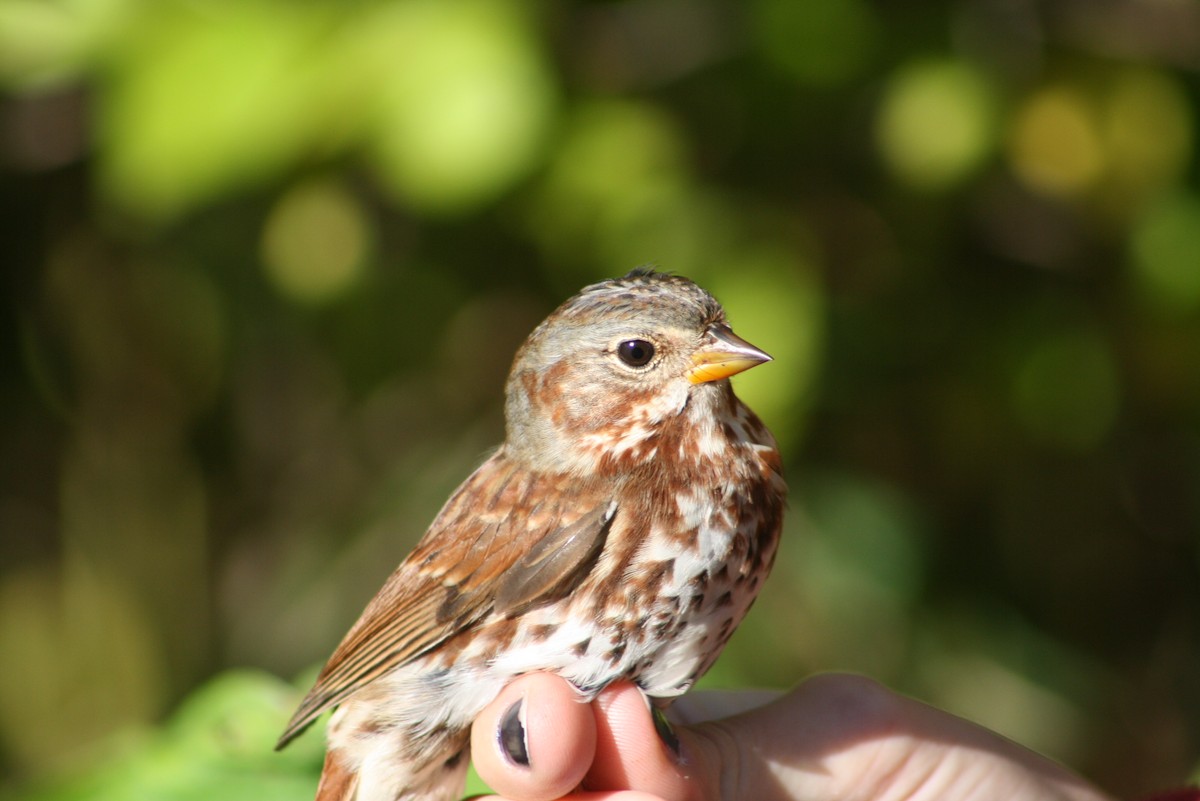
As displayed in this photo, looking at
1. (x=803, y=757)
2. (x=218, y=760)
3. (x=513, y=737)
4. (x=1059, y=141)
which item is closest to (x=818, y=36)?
(x=1059, y=141)

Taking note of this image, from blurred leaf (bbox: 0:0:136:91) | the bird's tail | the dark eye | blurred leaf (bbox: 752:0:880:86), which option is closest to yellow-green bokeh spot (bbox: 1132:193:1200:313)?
blurred leaf (bbox: 752:0:880:86)

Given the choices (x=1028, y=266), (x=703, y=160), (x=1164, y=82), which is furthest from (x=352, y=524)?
(x=1164, y=82)

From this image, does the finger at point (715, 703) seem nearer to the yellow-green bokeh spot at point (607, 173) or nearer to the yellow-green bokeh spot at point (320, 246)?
the yellow-green bokeh spot at point (607, 173)

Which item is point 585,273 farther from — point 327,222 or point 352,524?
point 352,524

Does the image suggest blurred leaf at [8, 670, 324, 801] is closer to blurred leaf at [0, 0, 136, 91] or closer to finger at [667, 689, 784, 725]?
finger at [667, 689, 784, 725]

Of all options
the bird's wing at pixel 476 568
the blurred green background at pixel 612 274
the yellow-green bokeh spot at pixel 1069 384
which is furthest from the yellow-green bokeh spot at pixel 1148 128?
the bird's wing at pixel 476 568

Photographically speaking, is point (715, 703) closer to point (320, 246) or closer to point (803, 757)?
point (803, 757)
